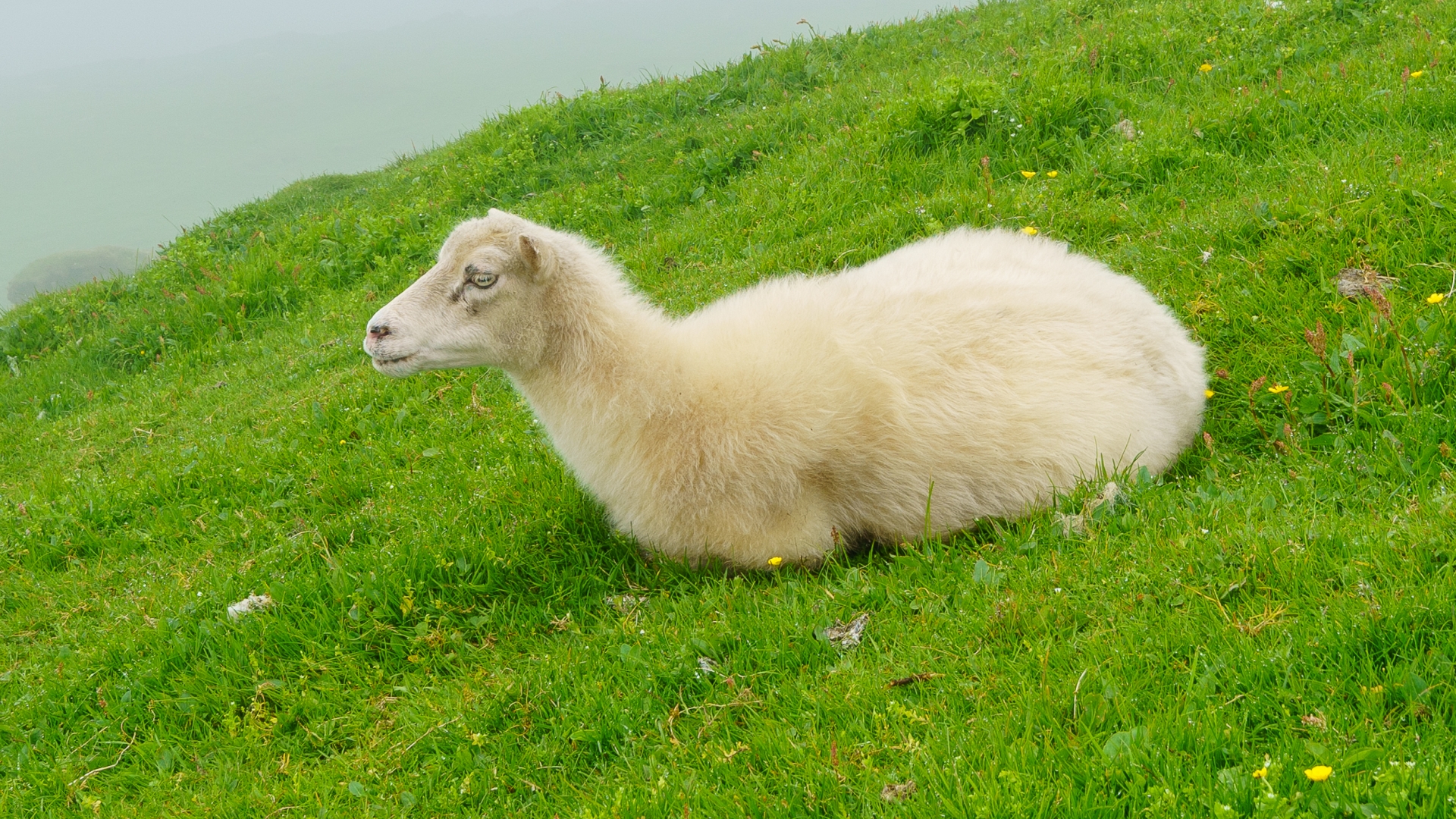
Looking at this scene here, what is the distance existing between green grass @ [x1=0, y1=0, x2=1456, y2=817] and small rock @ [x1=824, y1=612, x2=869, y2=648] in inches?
2.6

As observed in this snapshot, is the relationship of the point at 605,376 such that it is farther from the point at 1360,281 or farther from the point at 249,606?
the point at 1360,281

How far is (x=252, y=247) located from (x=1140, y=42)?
1191cm

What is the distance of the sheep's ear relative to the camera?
5406mm

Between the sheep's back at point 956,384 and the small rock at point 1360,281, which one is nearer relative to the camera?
the sheep's back at point 956,384

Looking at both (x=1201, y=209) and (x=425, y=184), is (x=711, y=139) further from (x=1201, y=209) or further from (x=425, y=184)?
(x=1201, y=209)

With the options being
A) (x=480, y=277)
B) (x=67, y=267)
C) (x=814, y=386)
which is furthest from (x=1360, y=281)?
(x=67, y=267)

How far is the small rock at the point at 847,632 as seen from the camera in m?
4.28

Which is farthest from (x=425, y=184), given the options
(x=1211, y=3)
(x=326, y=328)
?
(x=1211, y=3)

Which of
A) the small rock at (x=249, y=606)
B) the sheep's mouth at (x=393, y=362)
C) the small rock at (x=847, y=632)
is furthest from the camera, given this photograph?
the small rock at (x=249, y=606)

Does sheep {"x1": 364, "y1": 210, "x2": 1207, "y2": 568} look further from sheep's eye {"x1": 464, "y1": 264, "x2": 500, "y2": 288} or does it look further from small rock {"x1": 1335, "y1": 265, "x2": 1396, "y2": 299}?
small rock {"x1": 1335, "y1": 265, "x2": 1396, "y2": 299}

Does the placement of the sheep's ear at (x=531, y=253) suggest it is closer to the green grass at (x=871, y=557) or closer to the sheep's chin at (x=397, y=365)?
the sheep's chin at (x=397, y=365)

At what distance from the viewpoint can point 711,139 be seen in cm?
1174

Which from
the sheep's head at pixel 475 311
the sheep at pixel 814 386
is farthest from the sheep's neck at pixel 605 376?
the sheep's head at pixel 475 311

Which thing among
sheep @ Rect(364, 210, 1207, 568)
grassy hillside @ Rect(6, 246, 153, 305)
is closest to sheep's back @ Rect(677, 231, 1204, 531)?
sheep @ Rect(364, 210, 1207, 568)
